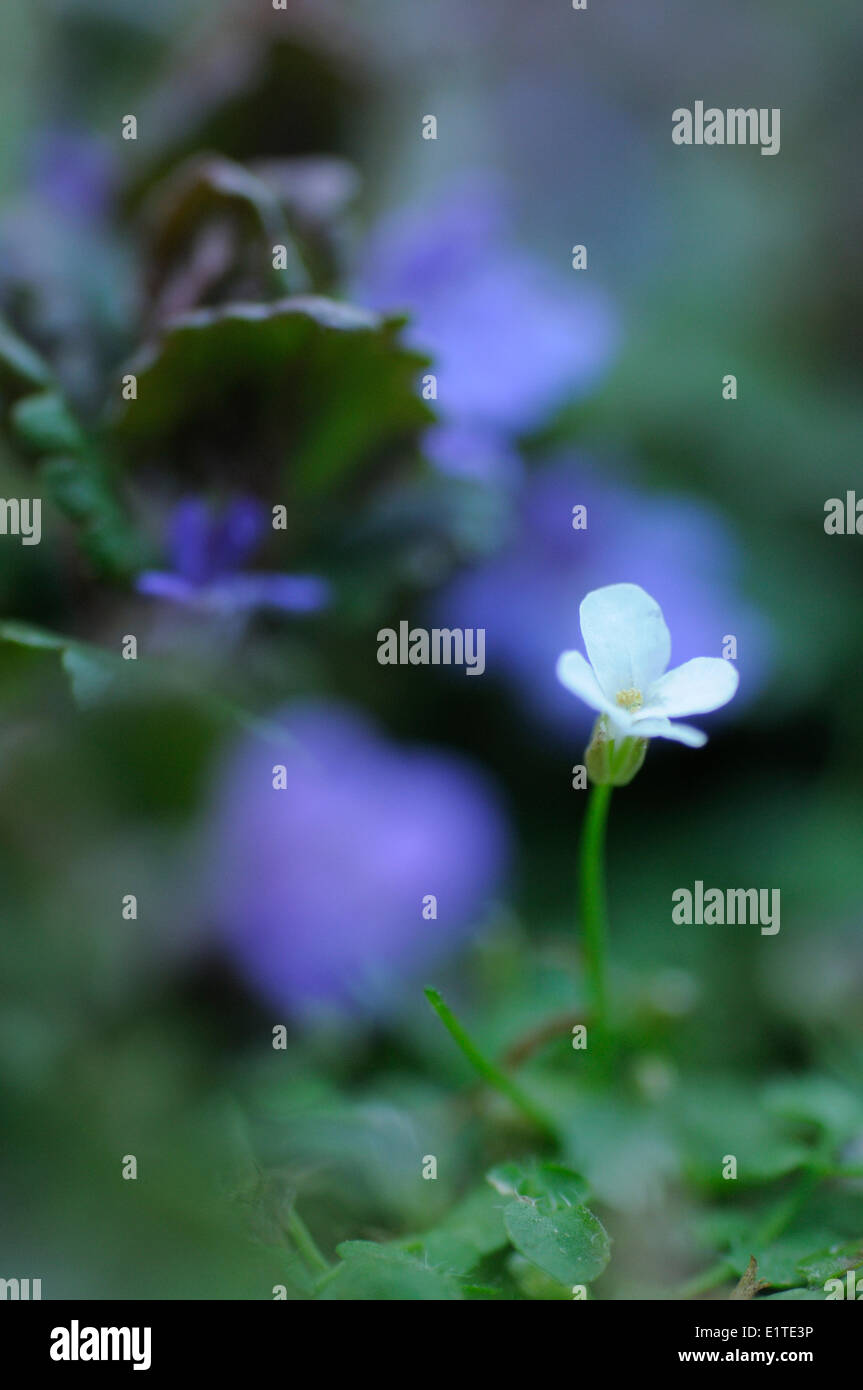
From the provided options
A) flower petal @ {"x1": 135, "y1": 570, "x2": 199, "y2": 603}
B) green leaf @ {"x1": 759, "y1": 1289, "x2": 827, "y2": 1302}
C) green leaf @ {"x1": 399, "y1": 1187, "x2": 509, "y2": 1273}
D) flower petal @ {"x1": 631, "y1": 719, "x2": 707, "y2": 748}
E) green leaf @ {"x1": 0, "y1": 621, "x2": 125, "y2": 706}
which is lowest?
green leaf @ {"x1": 759, "y1": 1289, "x2": 827, "y2": 1302}

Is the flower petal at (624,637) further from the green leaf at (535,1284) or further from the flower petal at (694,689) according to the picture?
the green leaf at (535,1284)

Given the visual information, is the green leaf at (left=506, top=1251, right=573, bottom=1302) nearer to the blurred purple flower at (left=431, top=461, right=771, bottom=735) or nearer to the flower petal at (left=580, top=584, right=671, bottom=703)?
the flower petal at (left=580, top=584, right=671, bottom=703)

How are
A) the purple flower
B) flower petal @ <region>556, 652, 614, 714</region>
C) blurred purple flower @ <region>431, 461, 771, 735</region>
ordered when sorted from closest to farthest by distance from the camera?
flower petal @ <region>556, 652, 614, 714</region>, the purple flower, blurred purple flower @ <region>431, 461, 771, 735</region>

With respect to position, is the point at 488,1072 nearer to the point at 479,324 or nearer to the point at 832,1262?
the point at 832,1262

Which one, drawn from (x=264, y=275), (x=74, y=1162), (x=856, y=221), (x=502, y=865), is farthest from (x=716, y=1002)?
(x=856, y=221)

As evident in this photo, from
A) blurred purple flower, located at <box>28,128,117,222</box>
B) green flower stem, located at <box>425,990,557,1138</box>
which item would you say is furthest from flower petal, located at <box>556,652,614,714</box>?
blurred purple flower, located at <box>28,128,117,222</box>

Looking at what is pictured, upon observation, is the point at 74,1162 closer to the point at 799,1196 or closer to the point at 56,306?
the point at 799,1196

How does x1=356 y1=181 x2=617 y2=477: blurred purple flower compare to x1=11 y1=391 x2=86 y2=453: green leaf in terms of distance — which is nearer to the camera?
x1=11 y1=391 x2=86 y2=453: green leaf

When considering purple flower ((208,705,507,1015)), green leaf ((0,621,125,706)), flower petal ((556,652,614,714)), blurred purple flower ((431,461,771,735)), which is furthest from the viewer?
blurred purple flower ((431,461,771,735))
